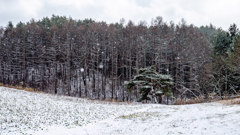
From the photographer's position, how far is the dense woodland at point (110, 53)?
115 ft

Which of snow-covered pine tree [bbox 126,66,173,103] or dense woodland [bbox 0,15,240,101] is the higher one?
dense woodland [bbox 0,15,240,101]

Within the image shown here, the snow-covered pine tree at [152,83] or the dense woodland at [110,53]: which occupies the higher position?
the dense woodland at [110,53]

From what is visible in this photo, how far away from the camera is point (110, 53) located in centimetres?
4212

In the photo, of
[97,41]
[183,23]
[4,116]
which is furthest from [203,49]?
[4,116]

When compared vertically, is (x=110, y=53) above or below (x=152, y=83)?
above

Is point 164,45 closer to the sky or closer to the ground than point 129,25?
closer to the ground

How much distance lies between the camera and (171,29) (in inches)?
1540

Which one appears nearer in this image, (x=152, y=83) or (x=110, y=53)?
(x=152, y=83)

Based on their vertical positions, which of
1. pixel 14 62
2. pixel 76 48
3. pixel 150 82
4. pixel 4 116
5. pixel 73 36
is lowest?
pixel 4 116

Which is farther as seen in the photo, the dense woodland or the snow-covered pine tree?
the dense woodland

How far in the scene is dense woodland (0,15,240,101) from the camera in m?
34.9

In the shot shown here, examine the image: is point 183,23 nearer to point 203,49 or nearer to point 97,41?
point 203,49

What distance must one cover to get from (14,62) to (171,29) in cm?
4515

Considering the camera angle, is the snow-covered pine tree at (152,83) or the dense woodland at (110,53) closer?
the snow-covered pine tree at (152,83)
